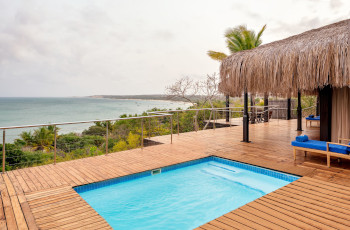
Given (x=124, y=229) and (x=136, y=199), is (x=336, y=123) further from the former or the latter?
(x=124, y=229)

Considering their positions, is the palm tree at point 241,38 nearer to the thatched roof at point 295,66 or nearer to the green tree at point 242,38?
the green tree at point 242,38

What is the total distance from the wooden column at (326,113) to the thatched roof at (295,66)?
985 mm

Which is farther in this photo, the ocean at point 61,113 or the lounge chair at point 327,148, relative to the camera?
the ocean at point 61,113

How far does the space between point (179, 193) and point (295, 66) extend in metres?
3.98

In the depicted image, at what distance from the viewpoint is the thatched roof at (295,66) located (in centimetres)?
479

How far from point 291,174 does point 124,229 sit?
315 cm

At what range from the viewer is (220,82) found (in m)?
7.37

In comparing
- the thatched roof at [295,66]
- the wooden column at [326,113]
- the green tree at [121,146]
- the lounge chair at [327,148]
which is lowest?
the green tree at [121,146]

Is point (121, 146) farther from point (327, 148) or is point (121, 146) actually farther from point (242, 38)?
point (242, 38)

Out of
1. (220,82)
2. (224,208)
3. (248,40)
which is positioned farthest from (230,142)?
(248,40)

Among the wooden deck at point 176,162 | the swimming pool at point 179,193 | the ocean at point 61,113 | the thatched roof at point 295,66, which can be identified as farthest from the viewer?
the ocean at point 61,113

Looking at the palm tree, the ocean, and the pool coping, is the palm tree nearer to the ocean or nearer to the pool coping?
the pool coping

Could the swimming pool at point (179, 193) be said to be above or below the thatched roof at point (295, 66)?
below

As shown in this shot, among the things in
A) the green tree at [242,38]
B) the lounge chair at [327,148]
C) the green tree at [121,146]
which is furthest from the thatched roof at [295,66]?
the green tree at [242,38]
